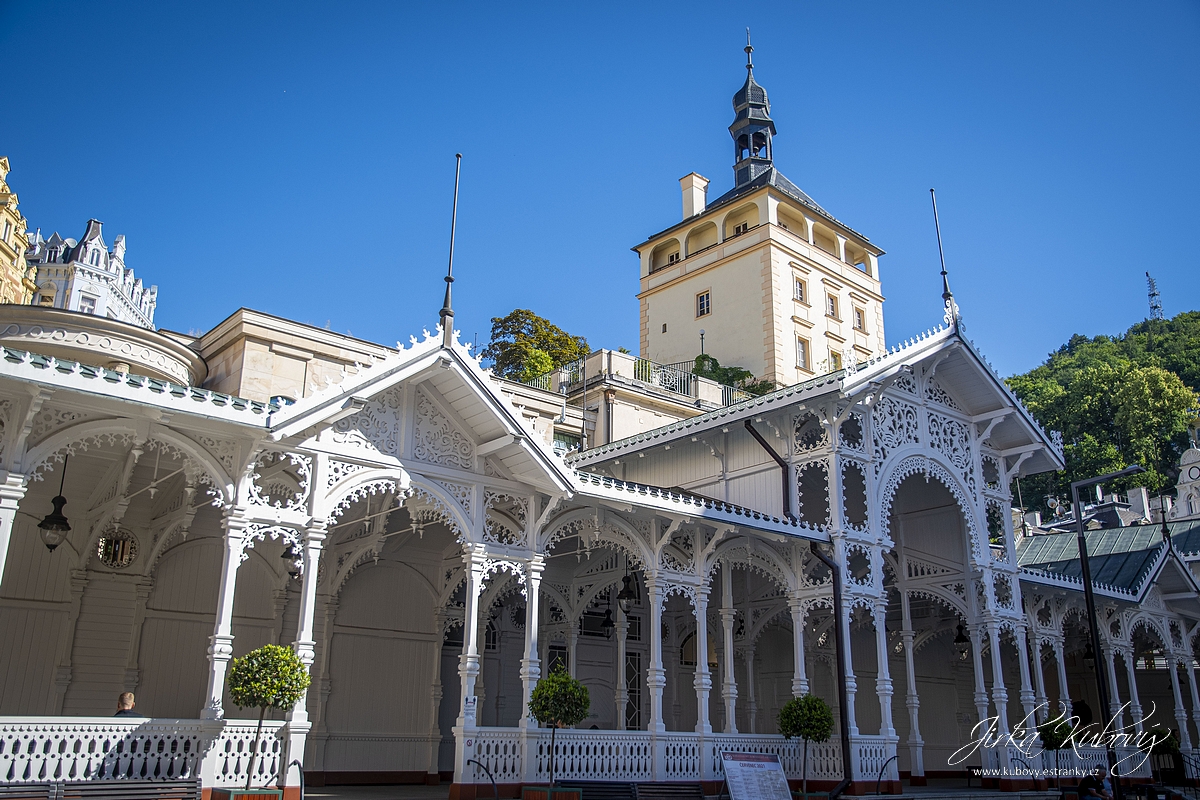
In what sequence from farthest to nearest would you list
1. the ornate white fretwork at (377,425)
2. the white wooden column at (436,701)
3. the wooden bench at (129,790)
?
the white wooden column at (436,701) < the ornate white fretwork at (377,425) < the wooden bench at (129,790)

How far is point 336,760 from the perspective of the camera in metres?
18.6

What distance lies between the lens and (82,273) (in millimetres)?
77500

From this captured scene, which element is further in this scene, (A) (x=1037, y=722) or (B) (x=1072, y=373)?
(B) (x=1072, y=373)

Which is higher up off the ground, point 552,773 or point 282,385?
point 282,385

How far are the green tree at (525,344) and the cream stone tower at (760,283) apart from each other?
400cm

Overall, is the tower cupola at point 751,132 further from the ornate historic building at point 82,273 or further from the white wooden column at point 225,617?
the ornate historic building at point 82,273

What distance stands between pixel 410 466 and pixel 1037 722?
17200 mm

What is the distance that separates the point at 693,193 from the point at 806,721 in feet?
103

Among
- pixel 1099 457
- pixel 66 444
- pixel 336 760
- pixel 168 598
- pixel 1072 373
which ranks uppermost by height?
pixel 1072 373

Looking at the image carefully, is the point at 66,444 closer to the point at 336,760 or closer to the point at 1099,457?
the point at 336,760

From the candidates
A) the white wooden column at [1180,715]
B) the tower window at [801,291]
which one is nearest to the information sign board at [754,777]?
the white wooden column at [1180,715]

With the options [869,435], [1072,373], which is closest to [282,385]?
[869,435]

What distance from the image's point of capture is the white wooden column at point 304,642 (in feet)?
40.2

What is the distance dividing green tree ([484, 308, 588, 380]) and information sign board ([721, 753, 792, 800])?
2462 cm
